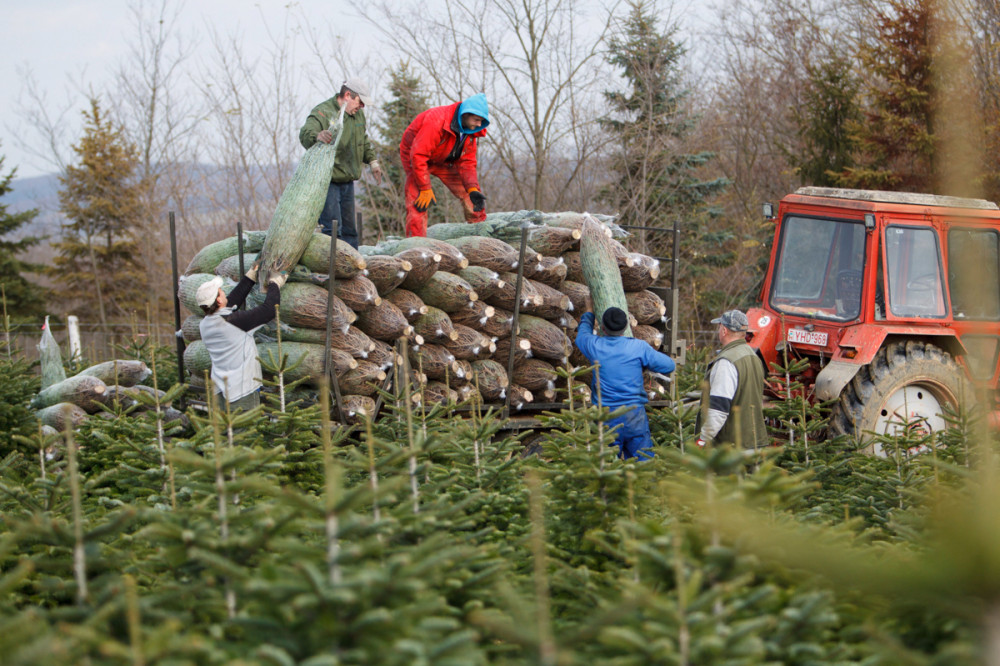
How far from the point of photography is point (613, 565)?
10.5ft

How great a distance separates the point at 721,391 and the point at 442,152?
3.88 metres

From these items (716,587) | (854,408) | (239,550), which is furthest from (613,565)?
(854,408)

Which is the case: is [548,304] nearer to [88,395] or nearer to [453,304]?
[453,304]

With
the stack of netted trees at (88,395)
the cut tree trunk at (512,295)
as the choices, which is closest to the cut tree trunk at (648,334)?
the cut tree trunk at (512,295)

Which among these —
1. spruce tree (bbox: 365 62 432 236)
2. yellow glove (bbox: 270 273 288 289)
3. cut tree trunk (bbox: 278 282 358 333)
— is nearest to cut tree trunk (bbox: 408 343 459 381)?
cut tree trunk (bbox: 278 282 358 333)

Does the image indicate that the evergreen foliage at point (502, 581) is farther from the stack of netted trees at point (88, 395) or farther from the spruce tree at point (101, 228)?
the spruce tree at point (101, 228)

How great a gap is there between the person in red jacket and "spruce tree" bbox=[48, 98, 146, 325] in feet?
60.5

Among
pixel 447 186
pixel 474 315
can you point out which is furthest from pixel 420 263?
pixel 447 186

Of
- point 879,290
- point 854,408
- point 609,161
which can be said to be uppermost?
point 609,161

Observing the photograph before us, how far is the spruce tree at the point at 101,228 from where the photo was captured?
24.1 m

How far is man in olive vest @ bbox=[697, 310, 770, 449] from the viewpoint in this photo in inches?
206

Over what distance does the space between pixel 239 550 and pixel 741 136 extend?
77.3 ft

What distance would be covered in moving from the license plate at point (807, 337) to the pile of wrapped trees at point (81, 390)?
5.27 metres

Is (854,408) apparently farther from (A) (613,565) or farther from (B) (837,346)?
(A) (613,565)
